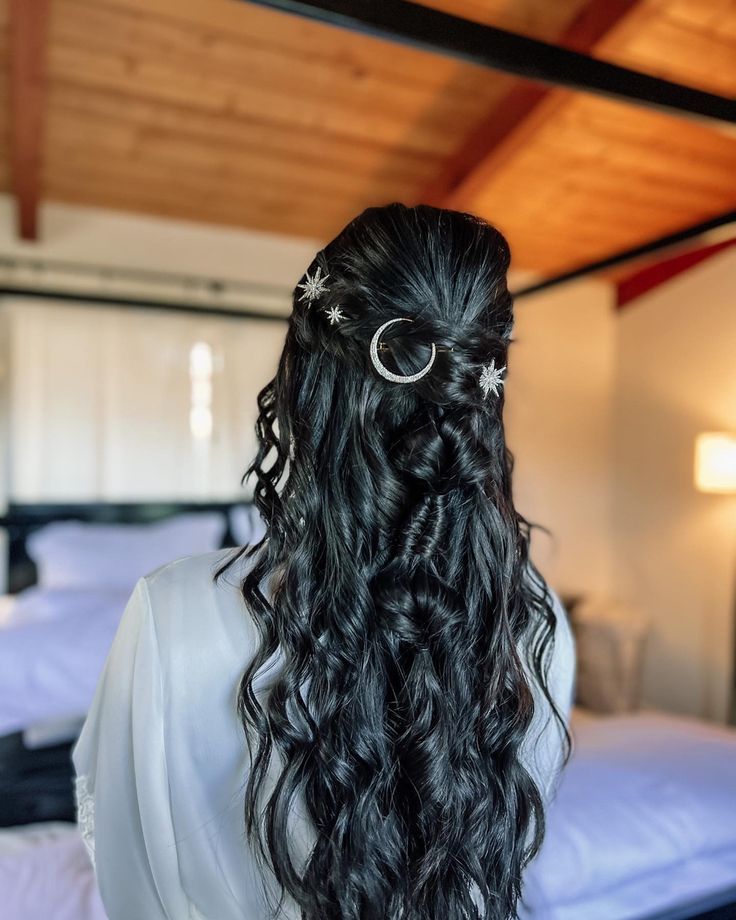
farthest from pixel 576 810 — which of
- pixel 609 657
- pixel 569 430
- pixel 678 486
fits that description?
pixel 569 430

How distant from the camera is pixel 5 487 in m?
3.44

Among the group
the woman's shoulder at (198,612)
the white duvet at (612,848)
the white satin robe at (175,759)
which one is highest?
the woman's shoulder at (198,612)

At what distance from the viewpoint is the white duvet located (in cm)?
134

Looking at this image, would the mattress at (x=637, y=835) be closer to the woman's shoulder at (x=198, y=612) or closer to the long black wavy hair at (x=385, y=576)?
the long black wavy hair at (x=385, y=576)

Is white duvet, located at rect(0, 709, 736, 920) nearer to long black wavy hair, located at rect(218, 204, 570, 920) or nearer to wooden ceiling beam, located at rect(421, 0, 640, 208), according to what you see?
long black wavy hair, located at rect(218, 204, 570, 920)

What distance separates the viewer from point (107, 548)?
3.21m

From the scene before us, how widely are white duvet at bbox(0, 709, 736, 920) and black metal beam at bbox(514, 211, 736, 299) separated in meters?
1.53

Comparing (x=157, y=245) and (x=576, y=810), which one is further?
(x=157, y=245)

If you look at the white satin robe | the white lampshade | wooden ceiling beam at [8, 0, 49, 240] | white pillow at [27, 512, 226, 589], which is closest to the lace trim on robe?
the white satin robe

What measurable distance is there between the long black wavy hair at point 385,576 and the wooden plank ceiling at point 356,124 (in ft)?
8.13

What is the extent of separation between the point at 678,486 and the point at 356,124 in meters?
2.80

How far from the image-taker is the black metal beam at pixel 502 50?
1312 millimetres

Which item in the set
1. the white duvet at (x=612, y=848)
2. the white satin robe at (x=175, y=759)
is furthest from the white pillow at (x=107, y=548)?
the white satin robe at (x=175, y=759)

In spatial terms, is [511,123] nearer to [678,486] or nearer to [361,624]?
[678,486]
